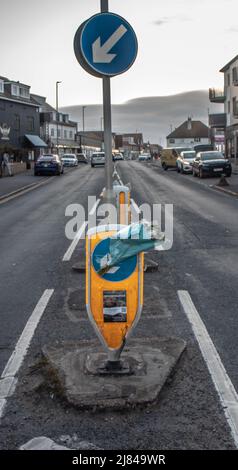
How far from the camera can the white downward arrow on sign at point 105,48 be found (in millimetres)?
4574

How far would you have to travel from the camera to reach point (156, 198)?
73.2 feet

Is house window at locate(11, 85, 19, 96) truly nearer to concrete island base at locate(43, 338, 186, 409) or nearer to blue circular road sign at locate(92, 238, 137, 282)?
concrete island base at locate(43, 338, 186, 409)

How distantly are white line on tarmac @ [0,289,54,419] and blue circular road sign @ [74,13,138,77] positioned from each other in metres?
2.62

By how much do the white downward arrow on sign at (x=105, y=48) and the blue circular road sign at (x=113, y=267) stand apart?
153cm

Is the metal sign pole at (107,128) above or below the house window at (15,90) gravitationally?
below

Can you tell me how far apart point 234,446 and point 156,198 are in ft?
62.4

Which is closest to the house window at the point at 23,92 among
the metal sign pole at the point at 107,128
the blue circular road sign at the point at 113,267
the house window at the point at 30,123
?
the house window at the point at 30,123

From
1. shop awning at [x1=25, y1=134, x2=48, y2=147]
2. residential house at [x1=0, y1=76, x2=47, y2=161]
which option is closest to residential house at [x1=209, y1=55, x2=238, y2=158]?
shop awning at [x1=25, y1=134, x2=48, y2=147]

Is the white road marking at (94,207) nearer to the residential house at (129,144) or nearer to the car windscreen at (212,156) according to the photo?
the car windscreen at (212,156)

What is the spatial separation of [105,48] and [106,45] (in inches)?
1.0

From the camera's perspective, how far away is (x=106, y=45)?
4586 mm

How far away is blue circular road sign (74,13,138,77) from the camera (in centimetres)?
455

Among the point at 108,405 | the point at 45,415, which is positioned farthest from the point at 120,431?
the point at 45,415
